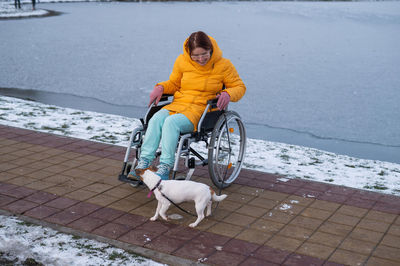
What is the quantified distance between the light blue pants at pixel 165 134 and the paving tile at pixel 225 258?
0.98m

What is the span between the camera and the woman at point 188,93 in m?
3.79

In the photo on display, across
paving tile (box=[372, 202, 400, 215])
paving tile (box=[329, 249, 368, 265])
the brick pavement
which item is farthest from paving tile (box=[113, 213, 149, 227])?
paving tile (box=[372, 202, 400, 215])

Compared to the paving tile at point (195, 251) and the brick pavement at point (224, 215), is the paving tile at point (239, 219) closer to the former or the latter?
the brick pavement at point (224, 215)

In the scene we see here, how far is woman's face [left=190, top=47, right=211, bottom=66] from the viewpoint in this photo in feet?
12.6

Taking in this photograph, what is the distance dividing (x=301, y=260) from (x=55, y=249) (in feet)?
4.70

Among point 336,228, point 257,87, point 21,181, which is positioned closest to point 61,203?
point 21,181

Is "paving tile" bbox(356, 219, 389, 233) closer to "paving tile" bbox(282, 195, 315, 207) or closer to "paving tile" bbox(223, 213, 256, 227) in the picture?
"paving tile" bbox(282, 195, 315, 207)

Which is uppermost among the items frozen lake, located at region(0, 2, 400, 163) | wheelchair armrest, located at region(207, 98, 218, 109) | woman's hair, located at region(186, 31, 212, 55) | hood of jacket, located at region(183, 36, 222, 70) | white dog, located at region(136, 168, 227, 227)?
woman's hair, located at region(186, 31, 212, 55)

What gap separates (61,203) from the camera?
367 cm

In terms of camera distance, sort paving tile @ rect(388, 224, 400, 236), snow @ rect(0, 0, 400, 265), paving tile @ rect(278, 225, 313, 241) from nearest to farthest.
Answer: paving tile @ rect(278, 225, 313, 241), paving tile @ rect(388, 224, 400, 236), snow @ rect(0, 0, 400, 265)

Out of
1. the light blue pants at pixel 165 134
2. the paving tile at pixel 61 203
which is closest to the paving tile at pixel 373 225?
the light blue pants at pixel 165 134

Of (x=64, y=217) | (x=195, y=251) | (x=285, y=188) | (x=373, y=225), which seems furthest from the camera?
(x=285, y=188)

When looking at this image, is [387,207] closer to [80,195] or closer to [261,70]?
[80,195]

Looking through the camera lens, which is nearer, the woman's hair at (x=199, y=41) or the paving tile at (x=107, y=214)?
the paving tile at (x=107, y=214)
